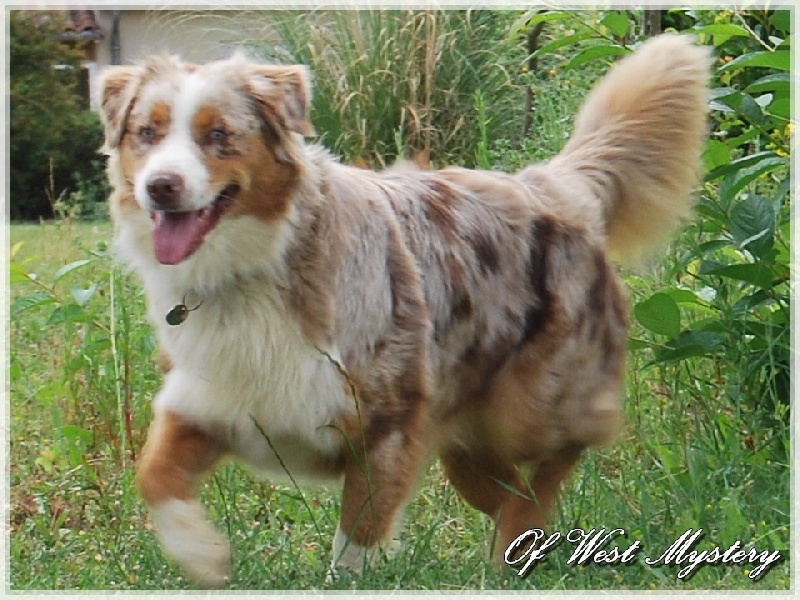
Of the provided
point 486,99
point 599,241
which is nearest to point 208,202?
point 599,241

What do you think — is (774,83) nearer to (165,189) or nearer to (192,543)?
(165,189)

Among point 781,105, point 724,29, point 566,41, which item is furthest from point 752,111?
point 566,41

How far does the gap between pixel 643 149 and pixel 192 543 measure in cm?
233

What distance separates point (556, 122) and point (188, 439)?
3862 millimetres

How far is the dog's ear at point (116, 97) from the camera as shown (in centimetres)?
399

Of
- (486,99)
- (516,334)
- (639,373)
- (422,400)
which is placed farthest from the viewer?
(486,99)

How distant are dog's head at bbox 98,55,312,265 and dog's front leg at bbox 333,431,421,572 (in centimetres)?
82

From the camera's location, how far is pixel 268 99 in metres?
4.00

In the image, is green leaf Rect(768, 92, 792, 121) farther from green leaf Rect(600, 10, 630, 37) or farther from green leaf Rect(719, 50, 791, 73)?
green leaf Rect(600, 10, 630, 37)

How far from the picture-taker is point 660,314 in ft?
14.7

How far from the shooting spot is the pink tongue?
3.89 m

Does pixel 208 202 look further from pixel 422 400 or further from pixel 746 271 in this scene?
pixel 746 271

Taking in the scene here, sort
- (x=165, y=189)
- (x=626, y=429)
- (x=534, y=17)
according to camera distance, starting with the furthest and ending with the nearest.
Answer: (x=626, y=429), (x=534, y=17), (x=165, y=189)

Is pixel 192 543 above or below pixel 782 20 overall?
below
